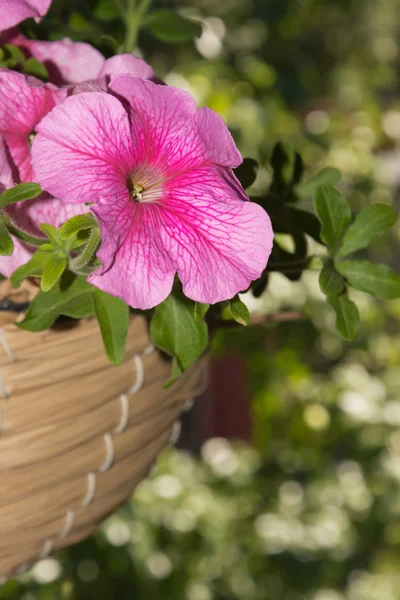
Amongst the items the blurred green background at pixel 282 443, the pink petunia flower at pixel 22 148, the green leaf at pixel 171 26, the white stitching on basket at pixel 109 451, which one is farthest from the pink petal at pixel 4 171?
the blurred green background at pixel 282 443

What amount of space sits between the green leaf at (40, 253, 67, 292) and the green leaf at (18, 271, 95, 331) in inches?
0.6

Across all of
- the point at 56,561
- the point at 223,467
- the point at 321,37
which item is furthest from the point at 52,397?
the point at 321,37

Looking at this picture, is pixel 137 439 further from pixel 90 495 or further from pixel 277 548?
pixel 277 548

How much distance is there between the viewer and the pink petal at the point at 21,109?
295mm

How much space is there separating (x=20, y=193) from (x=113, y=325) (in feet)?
0.22

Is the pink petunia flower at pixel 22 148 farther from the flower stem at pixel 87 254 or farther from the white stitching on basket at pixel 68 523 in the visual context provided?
the white stitching on basket at pixel 68 523

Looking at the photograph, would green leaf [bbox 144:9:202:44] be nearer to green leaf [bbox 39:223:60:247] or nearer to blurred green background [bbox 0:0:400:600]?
green leaf [bbox 39:223:60:247]

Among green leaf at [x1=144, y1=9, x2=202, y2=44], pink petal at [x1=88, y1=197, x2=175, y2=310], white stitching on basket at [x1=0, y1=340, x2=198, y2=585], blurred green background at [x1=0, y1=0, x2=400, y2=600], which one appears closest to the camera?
pink petal at [x1=88, y1=197, x2=175, y2=310]

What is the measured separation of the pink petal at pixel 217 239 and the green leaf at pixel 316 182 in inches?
5.1

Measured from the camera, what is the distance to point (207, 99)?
3.85ft

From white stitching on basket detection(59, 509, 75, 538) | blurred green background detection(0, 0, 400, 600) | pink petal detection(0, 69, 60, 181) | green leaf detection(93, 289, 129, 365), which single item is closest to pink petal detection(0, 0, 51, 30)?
pink petal detection(0, 69, 60, 181)

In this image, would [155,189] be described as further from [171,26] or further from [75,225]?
[171,26]

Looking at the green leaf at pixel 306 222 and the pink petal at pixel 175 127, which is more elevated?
the pink petal at pixel 175 127

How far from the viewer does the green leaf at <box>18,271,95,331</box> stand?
296 millimetres
